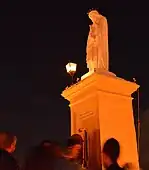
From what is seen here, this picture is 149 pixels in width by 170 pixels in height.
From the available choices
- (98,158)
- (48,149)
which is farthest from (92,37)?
(48,149)

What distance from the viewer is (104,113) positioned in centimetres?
966

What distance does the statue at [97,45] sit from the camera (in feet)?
34.3

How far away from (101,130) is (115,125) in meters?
0.56

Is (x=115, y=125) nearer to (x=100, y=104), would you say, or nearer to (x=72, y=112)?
(x=100, y=104)

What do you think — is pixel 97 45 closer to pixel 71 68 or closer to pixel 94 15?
pixel 94 15

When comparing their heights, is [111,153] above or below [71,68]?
below

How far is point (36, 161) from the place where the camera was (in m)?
5.36

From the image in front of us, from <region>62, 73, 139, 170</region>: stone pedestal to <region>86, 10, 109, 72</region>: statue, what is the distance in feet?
2.01

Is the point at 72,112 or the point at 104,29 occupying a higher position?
the point at 104,29

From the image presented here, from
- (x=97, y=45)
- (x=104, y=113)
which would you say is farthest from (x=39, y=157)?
(x=97, y=45)

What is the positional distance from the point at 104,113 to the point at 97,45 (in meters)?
2.01

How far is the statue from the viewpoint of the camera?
10453 millimetres

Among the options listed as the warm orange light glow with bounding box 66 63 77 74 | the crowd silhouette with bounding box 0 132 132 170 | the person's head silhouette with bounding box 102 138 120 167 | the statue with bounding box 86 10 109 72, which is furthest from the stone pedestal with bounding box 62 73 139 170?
the person's head silhouette with bounding box 102 138 120 167

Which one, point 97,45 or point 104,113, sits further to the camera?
point 97,45
